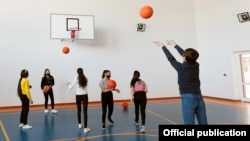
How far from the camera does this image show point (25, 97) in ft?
22.7

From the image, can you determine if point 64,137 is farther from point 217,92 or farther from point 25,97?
point 217,92

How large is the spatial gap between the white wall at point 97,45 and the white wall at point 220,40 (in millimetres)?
144

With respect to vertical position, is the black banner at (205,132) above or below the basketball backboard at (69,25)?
below

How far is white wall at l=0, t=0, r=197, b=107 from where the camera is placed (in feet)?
36.3

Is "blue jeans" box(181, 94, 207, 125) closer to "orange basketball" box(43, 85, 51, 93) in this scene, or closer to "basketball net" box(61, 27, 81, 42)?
"orange basketball" box(43, 85, 51, 93)

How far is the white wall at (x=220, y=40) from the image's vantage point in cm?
1108

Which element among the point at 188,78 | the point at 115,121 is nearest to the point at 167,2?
the point at 115,121

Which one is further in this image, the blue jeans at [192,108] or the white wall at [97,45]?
the white wall at [97,45]

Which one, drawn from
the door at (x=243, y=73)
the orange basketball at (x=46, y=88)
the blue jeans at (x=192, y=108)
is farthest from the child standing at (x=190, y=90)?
the door at (x=243, y=73)

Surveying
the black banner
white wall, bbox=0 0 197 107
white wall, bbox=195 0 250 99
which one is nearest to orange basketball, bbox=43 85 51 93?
white wall, bbox=0 0 197 107

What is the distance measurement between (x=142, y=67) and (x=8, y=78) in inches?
262

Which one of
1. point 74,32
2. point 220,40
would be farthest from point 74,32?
point 220,40

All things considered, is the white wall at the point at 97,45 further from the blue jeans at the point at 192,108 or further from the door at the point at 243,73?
the blue jeans at the point at 192,108

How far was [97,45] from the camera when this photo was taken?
488 inches
